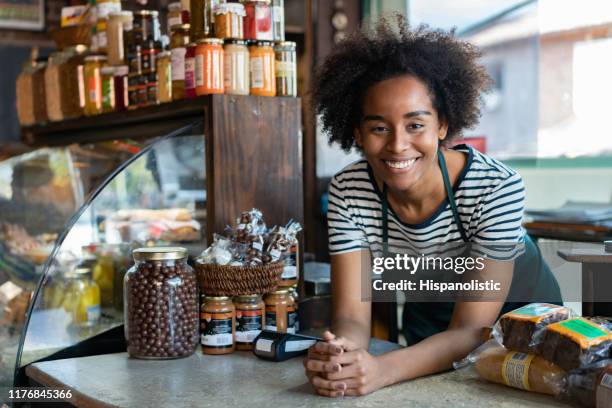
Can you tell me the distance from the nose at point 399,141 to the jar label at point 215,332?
55cm

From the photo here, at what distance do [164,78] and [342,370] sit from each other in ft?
3.74

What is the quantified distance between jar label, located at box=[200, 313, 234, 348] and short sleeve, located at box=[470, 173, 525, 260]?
60 cm

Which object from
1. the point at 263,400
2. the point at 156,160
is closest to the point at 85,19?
the point at 156,160

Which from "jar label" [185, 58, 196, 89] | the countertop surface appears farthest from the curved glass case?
the countertop surface

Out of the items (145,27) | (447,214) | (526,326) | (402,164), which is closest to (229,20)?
(145,27)

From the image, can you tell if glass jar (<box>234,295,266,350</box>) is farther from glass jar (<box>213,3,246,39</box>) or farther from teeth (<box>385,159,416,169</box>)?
glass jar (<box>213,3,246,39</box>)

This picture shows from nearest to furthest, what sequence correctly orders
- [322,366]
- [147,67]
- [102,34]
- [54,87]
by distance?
[322,366], [147,67], [102,34], [54,87]

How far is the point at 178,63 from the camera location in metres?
2.16

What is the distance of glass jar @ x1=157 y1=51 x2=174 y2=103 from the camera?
2.23 meters

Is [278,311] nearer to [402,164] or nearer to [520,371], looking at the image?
[402,164]

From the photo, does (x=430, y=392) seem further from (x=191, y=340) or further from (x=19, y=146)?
(x=19, y=146)

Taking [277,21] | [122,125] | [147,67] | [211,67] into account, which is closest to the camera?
[211,67]

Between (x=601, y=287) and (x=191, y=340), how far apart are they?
3.10ft

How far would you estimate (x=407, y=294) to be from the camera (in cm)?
221
